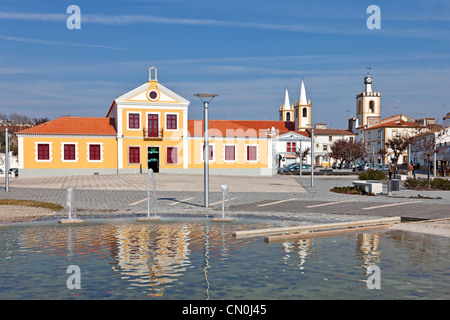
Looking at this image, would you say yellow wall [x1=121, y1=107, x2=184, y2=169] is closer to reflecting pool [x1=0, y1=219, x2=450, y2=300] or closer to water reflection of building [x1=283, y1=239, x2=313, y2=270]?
reflecting pool [x1=0, y1=219, x2=450, y2=300]

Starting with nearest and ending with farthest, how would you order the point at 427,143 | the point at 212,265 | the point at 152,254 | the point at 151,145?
the point at 212,265, the point at 152,254, the point at 151,145, the point at 427,143

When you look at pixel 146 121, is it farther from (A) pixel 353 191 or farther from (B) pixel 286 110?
(B) pixel 286 110

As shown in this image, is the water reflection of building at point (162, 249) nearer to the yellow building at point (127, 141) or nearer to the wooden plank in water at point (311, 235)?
the wooden plank in water at point (311, 235)

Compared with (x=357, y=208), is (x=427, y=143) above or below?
above

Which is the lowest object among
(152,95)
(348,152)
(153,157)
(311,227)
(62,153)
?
(311,227)

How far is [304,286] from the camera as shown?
7.07 m

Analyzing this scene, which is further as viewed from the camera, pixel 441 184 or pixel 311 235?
pixel 441 184

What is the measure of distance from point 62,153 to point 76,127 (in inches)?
134

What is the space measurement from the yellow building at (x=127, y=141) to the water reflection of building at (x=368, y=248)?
3696 centimetres

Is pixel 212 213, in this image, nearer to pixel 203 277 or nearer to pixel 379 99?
pixel 203 277

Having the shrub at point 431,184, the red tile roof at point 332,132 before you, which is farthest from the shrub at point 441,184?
the red tile roof at point 332,132

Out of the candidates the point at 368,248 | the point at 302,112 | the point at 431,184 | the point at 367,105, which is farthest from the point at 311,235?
the point at 367,105

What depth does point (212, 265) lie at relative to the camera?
8320 millimetres

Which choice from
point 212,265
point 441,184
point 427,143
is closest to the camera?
point 212,265
